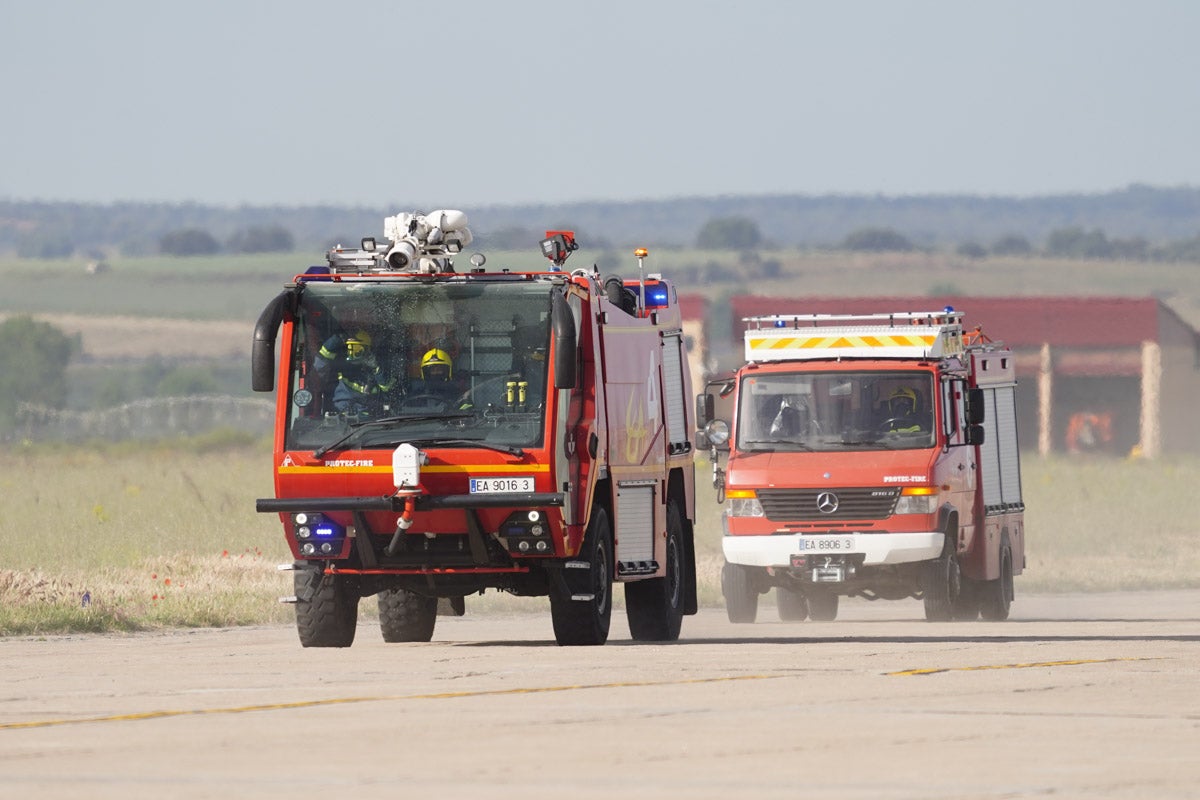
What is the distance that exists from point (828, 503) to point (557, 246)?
5.85 meters

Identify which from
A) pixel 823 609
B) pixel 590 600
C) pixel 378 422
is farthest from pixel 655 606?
pixel 823 609

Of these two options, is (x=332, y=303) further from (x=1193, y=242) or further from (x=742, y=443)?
(x=1193, y=242)

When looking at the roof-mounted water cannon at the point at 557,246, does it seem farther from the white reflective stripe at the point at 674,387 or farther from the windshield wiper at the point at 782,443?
the windshield wiper at the point at 782,443

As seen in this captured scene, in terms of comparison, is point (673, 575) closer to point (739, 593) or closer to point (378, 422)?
point (739, 593)

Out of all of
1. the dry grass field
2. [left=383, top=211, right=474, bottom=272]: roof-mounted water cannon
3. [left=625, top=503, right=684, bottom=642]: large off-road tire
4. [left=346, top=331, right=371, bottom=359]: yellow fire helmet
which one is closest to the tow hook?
[left=346, top=331, right=371, bottom=359]: yellow fire helmet

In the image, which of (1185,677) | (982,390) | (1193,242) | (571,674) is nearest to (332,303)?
(571,674)

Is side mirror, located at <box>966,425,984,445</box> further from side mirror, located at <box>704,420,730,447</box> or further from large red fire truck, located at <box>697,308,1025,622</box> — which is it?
side mirror, located at <box>704,420,730,447</box>

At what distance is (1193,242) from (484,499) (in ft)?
435

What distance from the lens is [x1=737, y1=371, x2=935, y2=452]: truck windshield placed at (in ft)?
84.9

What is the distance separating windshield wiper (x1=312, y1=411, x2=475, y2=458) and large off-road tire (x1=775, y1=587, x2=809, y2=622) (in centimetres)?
952

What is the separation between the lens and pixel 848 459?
84.4ft

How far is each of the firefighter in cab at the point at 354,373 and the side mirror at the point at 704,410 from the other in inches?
247

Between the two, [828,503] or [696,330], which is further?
[696,330]

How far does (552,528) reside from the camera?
19.8 meters
